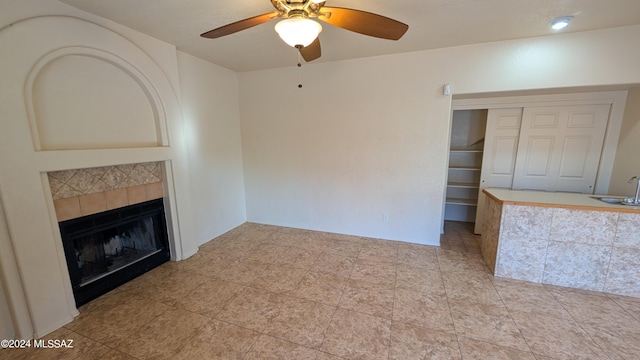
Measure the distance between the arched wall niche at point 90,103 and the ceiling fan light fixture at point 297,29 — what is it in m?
2.02

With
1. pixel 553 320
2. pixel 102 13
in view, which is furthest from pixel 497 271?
pixel 102 13

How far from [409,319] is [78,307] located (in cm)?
312

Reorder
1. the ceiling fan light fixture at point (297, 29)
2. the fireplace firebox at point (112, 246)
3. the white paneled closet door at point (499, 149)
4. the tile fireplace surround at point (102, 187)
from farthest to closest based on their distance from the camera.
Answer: the white paneled closet door at point (499, 149)
the fireplace firebox at point (112, 246)
the tile fireplace surround at point (102, 187)
the ceiling fan light fixture at point (297, 29)

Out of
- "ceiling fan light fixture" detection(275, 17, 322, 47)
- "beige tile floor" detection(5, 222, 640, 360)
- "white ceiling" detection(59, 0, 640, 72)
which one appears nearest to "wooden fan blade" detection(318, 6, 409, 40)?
"ceiling fan light fixture" detection(275, 17, 322, 47)

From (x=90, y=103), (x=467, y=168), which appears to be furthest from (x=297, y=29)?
(x=467, y=168)

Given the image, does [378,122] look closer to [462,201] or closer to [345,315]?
[462,201]

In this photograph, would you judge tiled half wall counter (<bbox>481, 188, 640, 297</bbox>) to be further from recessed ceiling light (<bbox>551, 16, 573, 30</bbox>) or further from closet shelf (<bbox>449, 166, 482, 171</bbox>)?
recessed ceiling light (<bbox>551, 16, 573, 30</bbox>)

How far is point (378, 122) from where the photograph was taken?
3549 mm

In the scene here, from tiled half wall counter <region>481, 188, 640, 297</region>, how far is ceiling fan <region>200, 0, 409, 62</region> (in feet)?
7.50

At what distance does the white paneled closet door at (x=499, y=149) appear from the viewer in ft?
12.1

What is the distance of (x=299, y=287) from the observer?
2635mm

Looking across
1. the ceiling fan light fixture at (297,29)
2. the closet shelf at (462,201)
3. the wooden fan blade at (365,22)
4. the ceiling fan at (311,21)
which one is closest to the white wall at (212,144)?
the ceiling fan at (311,21)

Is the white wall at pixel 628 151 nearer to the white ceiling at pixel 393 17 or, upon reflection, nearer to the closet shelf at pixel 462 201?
the white ceiling at pixel 393 17

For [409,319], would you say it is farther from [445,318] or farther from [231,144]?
[231,144]
